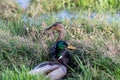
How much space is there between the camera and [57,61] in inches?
254

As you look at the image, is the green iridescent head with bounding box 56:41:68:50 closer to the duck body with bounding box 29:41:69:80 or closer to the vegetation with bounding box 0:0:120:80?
the duck body with bounding box 29:41:69:80

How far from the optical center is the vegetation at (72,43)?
5.74 metres

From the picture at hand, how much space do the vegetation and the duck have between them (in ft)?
0.29

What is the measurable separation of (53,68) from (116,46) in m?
0.85

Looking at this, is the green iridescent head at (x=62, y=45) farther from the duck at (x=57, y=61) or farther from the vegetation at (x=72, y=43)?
the vegetation at (x=72, y=43)

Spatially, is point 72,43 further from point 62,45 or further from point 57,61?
point 57,61

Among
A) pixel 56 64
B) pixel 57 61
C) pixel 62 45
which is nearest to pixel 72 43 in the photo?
pixel 62 45

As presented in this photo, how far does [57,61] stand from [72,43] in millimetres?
408

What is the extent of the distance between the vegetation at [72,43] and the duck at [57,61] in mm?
89

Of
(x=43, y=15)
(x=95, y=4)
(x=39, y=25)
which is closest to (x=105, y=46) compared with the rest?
(x=39, y=25)

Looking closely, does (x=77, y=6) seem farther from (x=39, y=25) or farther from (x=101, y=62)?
(x=101, y=62)

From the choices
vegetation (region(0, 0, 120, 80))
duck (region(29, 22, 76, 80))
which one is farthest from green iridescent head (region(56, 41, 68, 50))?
vegetation (region(0, 0, 120, 80))

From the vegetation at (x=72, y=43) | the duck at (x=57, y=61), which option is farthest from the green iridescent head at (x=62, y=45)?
the vegetation at (x=72, y=43)

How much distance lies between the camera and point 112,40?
6.54 meters
